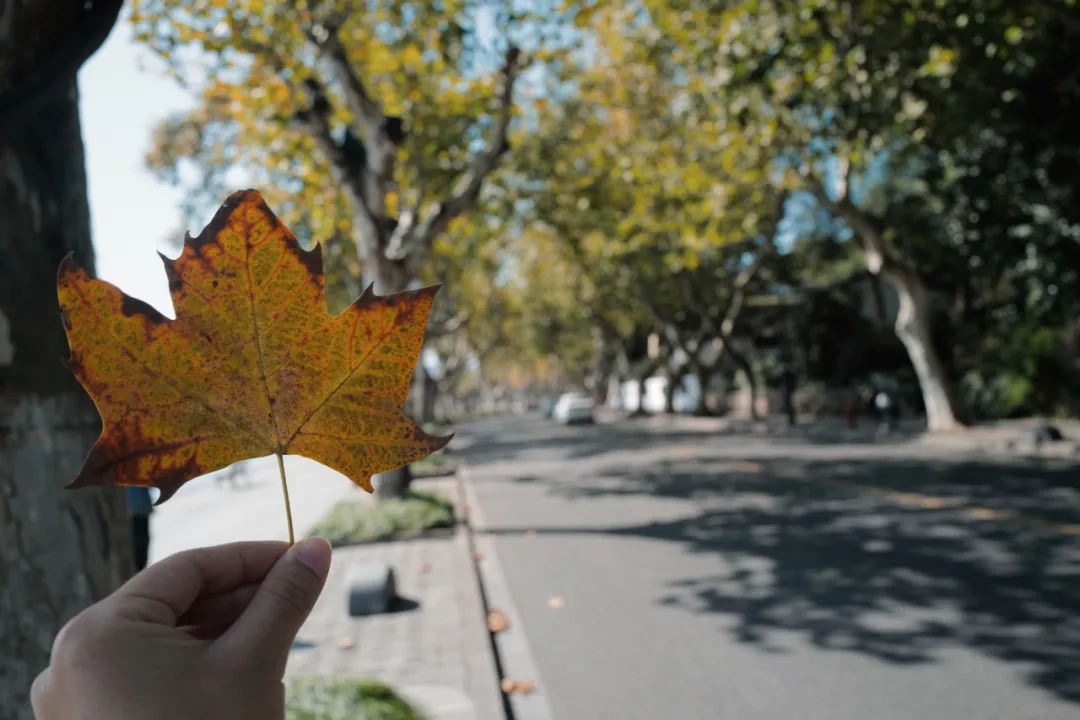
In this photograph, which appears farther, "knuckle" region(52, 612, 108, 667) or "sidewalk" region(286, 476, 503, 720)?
"sidewalk" region(286, 476, 503, 720)

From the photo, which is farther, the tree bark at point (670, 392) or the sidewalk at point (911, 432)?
the tree bark at point (670, 392)

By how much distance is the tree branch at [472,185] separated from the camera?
32.6 ft

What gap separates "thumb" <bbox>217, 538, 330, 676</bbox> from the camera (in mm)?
1086

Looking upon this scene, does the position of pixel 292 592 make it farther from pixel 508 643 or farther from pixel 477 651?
pixel 508 643

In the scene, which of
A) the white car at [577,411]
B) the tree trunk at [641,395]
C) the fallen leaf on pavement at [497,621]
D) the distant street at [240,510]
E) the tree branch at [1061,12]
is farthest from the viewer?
the tree trunk at [641,395]

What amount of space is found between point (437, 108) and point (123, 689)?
12408mm

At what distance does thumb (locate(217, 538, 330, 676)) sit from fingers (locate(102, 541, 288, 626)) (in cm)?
5

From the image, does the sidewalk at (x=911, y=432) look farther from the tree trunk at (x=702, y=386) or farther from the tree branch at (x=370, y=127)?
the tree branch at (x=370, y=127)

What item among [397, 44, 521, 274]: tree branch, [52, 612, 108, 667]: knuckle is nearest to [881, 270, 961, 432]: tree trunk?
[397, 44, 521, 274]: tree branch

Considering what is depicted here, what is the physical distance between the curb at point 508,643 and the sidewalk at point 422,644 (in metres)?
0.14

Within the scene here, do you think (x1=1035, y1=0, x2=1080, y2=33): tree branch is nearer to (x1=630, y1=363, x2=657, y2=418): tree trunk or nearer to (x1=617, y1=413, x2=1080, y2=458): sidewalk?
(x1=617, y1=413, x2=1080, y2=458): sidewalk

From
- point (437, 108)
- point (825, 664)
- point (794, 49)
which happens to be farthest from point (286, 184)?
point (825, 664)

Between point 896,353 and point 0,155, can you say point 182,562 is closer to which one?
point 0,155

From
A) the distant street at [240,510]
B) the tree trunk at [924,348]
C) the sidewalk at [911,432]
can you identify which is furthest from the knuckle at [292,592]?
the tree trunk at [924,348]
